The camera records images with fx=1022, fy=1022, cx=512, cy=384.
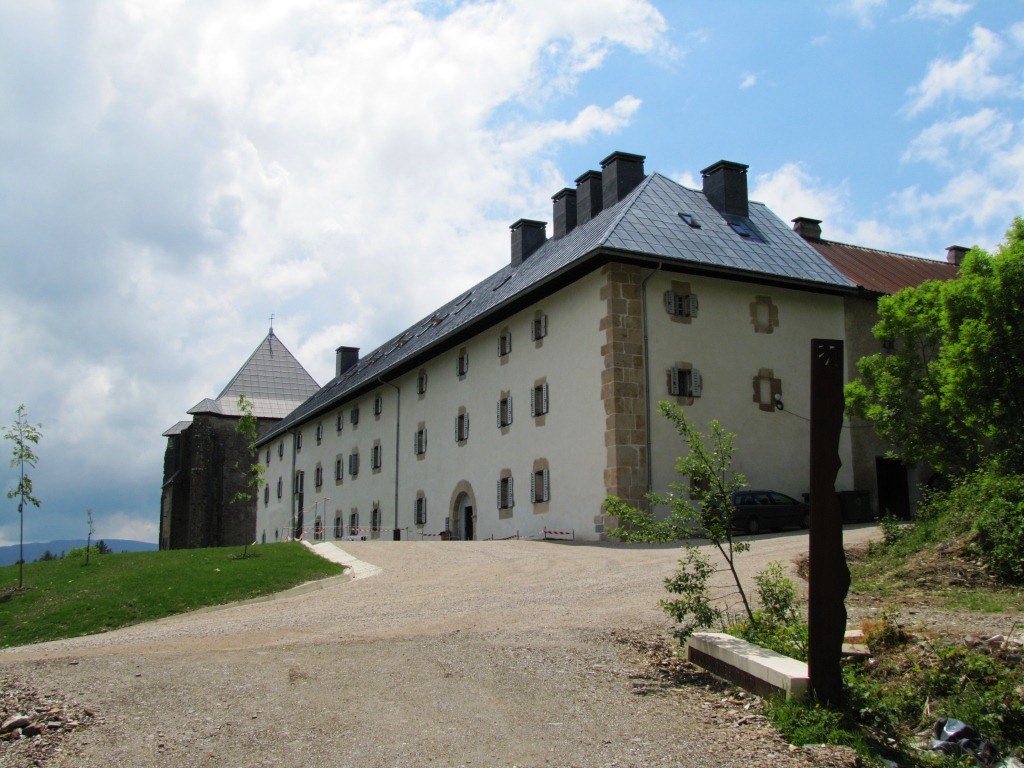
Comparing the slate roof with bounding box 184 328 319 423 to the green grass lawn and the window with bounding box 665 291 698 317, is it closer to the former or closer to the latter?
the window with bounding box 665 291 698 317

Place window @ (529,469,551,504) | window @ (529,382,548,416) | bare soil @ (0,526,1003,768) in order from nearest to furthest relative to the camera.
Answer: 1. bare soil @ (0,526,1003,768)
2. window @ (529,469,551,504)
3. window @ (529,382,548,416)

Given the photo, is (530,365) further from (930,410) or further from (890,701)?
(890,701)

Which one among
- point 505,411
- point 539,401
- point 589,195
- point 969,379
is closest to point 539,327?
point 539,401

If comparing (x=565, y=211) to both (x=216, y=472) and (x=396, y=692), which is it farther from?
(x=216, y=472)

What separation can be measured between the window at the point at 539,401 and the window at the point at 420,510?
329 inches

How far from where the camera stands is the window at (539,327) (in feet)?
91.6

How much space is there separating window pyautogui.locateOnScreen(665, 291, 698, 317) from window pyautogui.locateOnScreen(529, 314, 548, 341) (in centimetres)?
373

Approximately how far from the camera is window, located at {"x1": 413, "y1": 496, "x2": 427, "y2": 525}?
34.7 meters

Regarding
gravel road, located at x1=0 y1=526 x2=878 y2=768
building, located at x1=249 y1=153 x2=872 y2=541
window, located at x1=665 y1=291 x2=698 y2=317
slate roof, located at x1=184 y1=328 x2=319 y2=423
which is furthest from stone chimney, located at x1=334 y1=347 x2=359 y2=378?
gravel road, located at x1=0 y1=526 x2=878 y2=768

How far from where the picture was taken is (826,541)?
7.28 meters

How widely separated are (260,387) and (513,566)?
1993 inches

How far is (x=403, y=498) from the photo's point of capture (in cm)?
3681

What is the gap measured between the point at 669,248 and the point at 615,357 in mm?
3422

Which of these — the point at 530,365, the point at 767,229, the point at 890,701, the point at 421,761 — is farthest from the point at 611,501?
the point at 767,229
